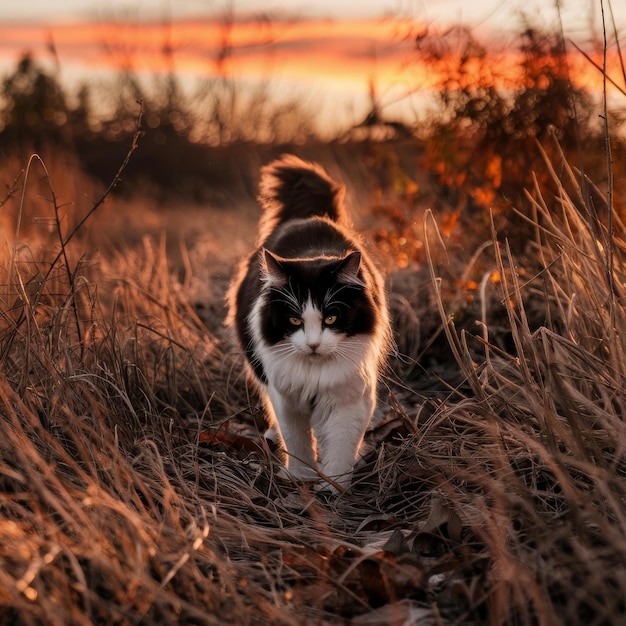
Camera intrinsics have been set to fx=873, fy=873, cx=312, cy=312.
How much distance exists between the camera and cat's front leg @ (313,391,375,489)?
368 centimetres

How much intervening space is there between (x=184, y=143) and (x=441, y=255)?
43.7ft

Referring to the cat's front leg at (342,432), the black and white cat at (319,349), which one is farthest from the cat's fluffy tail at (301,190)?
the cat's front leg at (342,432)

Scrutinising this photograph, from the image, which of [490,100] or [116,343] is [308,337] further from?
[490,100]

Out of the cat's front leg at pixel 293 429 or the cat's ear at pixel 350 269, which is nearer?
the cat's ear at pixel 350 269

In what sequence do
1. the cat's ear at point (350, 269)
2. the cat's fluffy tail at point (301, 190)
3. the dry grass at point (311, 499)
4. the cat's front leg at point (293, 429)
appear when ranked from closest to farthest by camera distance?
the dry grass at point (311, 499), the cat's ear at point (350, 269), the cat's front leg at point (293, 429), the cat's fluffy tail at point (301, 190)

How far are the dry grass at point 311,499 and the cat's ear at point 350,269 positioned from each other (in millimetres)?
672

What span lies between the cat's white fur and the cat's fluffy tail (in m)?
1.16

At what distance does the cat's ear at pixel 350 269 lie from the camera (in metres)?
3.66

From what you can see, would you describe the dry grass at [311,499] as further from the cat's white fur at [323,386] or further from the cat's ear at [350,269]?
the cat's ear at [350,269]

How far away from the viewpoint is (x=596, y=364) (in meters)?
2.93

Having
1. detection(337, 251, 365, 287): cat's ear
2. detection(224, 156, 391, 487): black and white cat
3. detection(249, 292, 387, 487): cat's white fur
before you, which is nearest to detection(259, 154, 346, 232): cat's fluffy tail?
detection(224, 156, 391, 487): black and white cat

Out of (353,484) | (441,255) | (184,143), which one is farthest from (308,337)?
(184,143)

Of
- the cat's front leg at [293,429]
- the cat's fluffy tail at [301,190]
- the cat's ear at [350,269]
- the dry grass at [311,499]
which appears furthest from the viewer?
the cat's fluffy tail at [301,190]

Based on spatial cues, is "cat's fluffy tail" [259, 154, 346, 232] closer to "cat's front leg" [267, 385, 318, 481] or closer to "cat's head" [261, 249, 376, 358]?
"cat's head" [261, 249, 376, 358]
